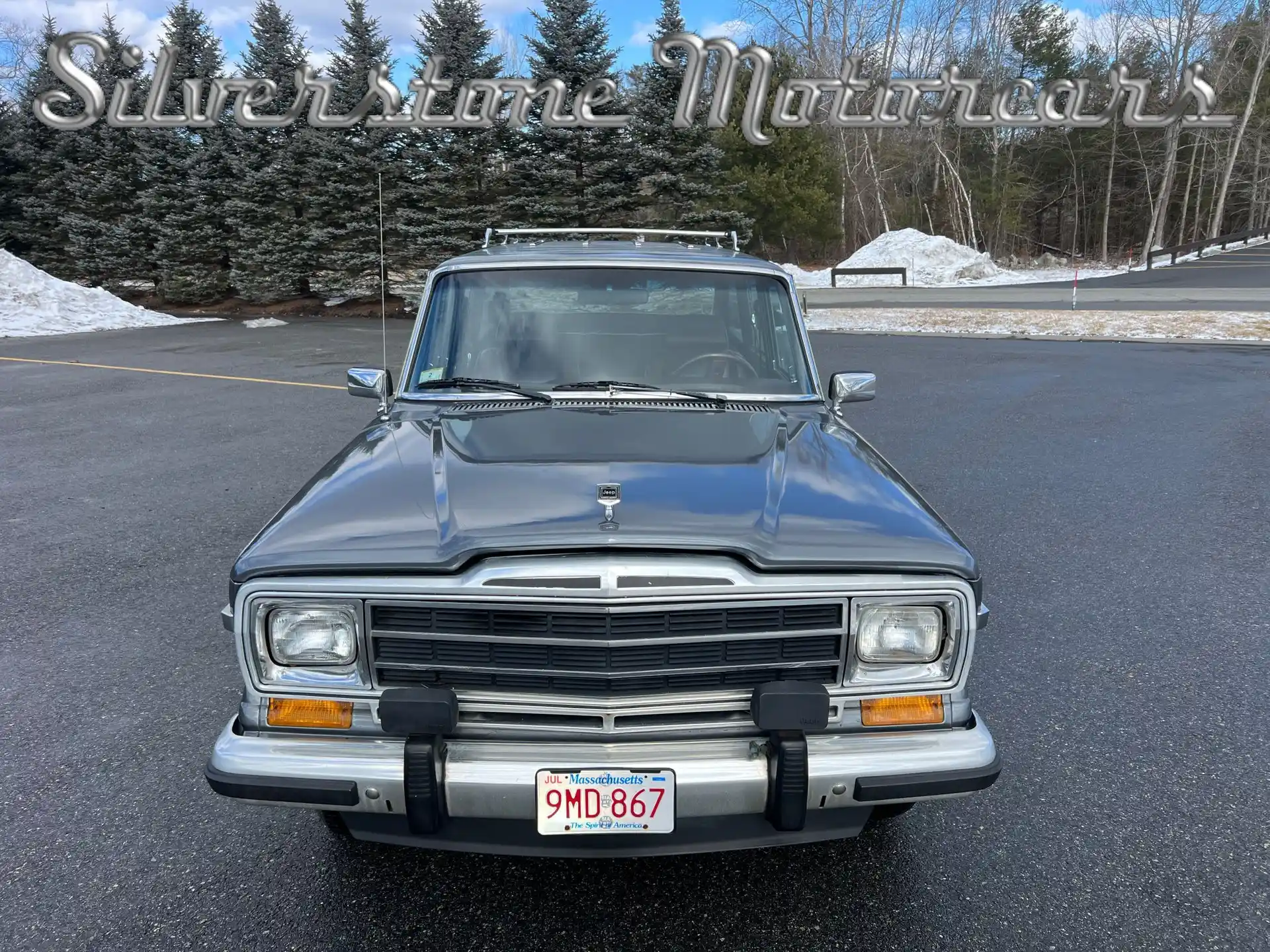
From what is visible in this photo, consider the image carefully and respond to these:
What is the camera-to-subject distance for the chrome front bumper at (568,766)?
2127 millimetres

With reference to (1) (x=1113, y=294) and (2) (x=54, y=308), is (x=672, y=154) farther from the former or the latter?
(2) (x=54, y=308)

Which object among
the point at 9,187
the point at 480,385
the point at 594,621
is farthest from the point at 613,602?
the point at 9,187

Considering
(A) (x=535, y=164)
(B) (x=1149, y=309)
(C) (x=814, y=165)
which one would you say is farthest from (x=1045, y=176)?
(A) (x=535, y=164)

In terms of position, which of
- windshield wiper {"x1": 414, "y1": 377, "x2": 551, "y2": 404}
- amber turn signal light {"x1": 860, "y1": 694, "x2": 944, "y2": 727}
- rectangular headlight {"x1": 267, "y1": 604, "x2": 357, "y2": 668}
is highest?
windshield wiper {"x1": 414, "y1": 377, "x2": 551, "y2": 404}

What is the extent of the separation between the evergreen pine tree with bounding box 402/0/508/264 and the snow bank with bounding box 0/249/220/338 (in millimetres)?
6552

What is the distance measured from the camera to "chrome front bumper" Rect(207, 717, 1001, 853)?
213cm

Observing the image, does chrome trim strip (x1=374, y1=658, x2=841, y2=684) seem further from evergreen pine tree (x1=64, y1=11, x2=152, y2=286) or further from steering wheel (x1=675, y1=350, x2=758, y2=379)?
evergreen pine tree (x1=64, y1=11, x2=152, y2=286)

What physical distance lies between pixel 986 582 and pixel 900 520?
2.71 meters

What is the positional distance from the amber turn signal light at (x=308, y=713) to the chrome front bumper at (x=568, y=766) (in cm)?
4

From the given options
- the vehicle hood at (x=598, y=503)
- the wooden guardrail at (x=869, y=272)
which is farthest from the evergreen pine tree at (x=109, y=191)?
the vehicle hood at (x=598, y=503)

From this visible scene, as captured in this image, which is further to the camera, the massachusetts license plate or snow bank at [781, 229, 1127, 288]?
snow bank at [781, 229, 1127, 288]

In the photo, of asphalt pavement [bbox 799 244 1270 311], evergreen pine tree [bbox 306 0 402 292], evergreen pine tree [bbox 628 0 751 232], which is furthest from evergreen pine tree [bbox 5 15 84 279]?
asphalt pavement [bbox 799 244 1270 311]

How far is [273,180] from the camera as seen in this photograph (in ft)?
78.7

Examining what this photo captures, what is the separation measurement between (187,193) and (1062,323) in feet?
75.0
